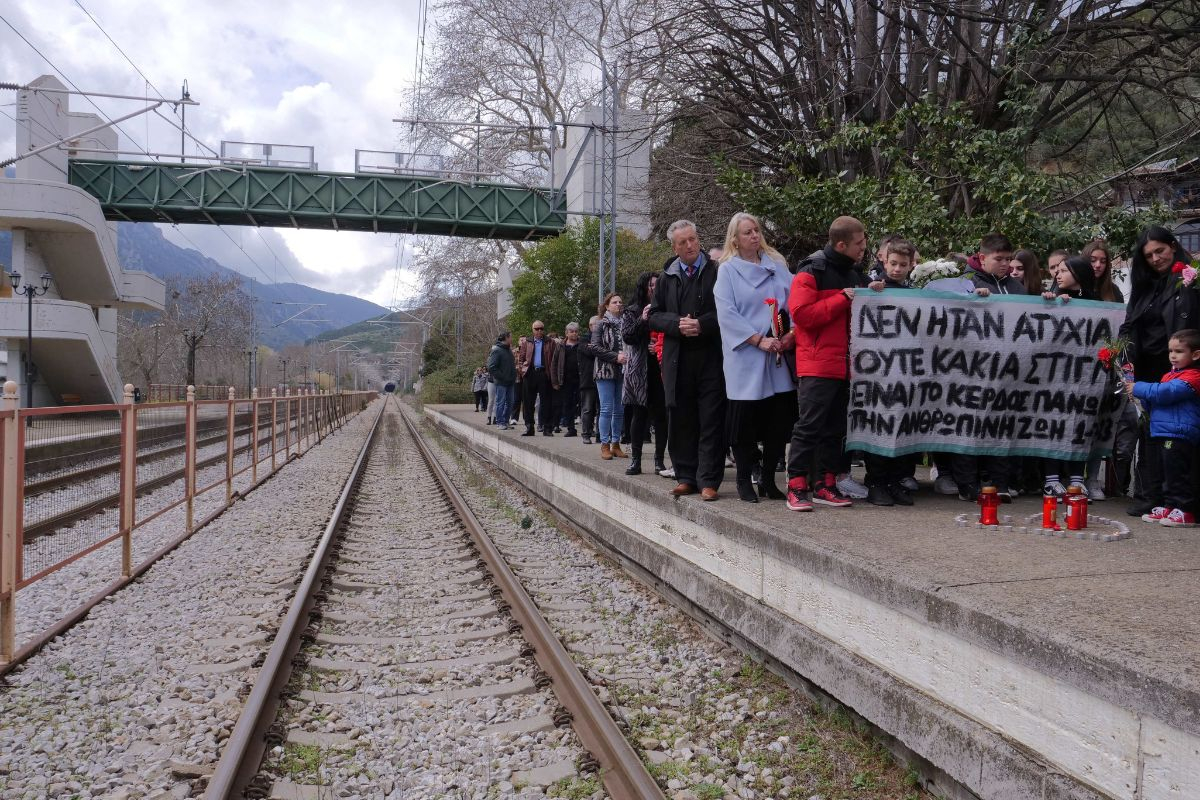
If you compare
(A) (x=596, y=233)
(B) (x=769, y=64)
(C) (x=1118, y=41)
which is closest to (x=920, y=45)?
(B) (x=769, y=64)

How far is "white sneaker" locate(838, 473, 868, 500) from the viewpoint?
643 cm

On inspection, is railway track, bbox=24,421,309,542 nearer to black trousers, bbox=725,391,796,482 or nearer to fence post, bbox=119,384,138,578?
fence post, bbox=119,384,138,578

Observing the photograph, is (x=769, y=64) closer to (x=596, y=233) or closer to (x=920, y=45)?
(x=920, y=45)

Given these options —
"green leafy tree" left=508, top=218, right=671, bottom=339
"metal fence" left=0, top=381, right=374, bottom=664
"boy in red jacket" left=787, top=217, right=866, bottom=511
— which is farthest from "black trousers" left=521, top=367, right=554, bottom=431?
"green leafy tree" left=508, top=218, right=671, bottom=339

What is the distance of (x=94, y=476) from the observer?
6.68 meters

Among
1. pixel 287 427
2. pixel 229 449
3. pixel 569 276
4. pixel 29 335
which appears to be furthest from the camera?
pixel 29 335

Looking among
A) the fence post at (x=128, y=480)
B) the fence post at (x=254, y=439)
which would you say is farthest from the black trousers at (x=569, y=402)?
the fence post at (x=128, y=480)

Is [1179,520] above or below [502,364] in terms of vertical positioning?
below

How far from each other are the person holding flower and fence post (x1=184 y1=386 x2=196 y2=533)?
20.0ft

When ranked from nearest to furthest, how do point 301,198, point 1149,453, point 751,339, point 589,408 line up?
point 1149,453 → point 751,339 → point 589,408 → point 301,198

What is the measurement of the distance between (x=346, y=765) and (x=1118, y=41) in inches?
556

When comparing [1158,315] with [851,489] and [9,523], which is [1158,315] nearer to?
[851,489]

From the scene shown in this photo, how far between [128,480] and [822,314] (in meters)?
5.59

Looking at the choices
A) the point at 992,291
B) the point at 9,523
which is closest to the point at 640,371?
the point at 992,291
